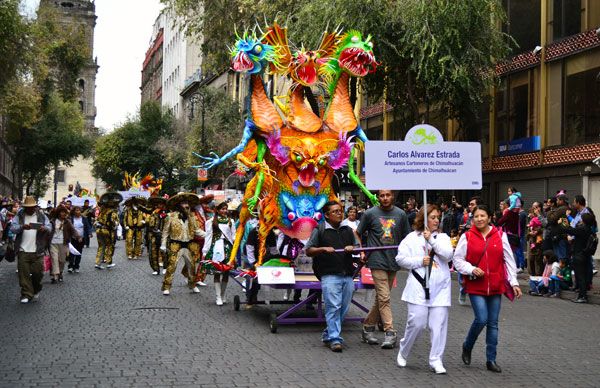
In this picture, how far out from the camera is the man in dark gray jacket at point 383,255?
11.1 metres

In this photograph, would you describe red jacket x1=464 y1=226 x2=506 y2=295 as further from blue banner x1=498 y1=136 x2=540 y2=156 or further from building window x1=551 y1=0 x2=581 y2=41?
blue banner x1=498 y1=136 x2=540 y2=156

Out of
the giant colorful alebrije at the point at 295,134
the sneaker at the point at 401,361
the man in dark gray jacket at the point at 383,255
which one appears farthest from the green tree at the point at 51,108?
the sneaker at the point at 401,361

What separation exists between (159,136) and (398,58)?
45941mm

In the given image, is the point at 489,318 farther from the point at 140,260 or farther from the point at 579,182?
the point at 140,260

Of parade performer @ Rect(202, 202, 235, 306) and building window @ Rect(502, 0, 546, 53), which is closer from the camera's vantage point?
parade performer @ Rect(202, 202, 235, 306)

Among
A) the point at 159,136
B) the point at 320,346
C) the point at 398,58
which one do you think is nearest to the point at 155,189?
the point at 398,58

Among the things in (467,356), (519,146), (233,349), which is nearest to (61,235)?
(233,349)

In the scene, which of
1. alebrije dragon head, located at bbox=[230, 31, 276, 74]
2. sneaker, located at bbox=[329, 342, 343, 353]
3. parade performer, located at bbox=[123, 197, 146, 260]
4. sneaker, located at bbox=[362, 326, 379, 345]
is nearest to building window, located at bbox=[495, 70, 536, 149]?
parade performer, located at bbox=[123, 197, 146, 260]

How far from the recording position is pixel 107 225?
24.1m

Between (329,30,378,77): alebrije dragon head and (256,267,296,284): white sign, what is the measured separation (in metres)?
3.88

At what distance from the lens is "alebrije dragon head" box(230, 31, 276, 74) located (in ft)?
47.5

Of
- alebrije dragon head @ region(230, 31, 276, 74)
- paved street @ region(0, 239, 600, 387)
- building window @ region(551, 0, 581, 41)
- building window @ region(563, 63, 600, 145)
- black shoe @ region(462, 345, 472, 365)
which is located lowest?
paved street @ region(0, 239, 600, 387)

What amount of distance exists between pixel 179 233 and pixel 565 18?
53.2 feet

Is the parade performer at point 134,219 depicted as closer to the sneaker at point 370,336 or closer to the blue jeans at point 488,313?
the sneaker at point 370,336
